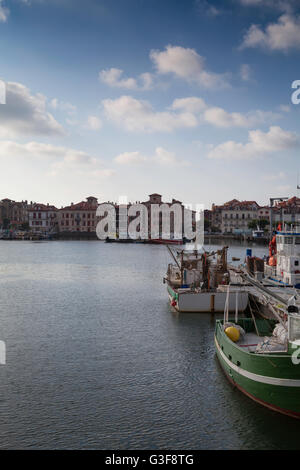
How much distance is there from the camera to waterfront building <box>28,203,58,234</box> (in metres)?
156

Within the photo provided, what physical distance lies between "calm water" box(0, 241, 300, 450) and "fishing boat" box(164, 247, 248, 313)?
0.87 metres

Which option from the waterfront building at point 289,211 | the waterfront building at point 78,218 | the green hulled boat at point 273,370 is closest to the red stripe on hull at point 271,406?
the green hulled boat at point 273,370

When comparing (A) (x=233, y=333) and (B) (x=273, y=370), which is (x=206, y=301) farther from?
(B) (x=273, y=370)

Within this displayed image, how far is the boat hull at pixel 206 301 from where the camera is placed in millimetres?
28297

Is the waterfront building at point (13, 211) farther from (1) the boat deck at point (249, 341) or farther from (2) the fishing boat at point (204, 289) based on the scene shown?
(1) the boat deck at point (249, 341)

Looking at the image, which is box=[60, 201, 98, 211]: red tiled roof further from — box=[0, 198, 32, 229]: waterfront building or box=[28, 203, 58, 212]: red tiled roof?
box=[0, 198, 32, 229]: waterfront building

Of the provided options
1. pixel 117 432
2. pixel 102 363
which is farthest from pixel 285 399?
pixel 102 363

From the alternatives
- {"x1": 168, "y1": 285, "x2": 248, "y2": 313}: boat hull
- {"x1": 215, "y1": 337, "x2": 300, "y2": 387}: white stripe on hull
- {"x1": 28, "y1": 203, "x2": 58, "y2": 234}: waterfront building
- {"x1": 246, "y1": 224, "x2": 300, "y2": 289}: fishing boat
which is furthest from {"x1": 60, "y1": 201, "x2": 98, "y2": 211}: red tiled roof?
{"x1": 215, "y1": 337, "x2": 300, "y2": 387}: white stripe on hull

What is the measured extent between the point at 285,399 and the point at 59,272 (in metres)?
44.3

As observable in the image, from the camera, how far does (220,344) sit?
18.4 meters

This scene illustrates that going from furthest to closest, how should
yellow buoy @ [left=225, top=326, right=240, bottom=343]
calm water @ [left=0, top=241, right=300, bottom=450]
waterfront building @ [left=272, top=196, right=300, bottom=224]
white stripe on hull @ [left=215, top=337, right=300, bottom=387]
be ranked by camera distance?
waterfront building @ [left=272, top=196, right=300, bottom=224] → yellow buoy @ [left=225, top=326, right=240, bottom=343] → white stripe on hull @ [left=215, top=337, right=300, bottom=387] → calm water @ [left=0, top=241, right=300, bottom=450]

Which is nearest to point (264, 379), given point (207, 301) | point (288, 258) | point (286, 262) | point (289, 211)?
point (207, 301)

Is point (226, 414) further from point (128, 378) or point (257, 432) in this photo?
point (128, 378)

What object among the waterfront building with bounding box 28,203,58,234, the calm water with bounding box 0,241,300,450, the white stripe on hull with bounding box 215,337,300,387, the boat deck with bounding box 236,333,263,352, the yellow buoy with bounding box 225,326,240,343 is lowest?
the calm water with bounding box 0,241,300,450
